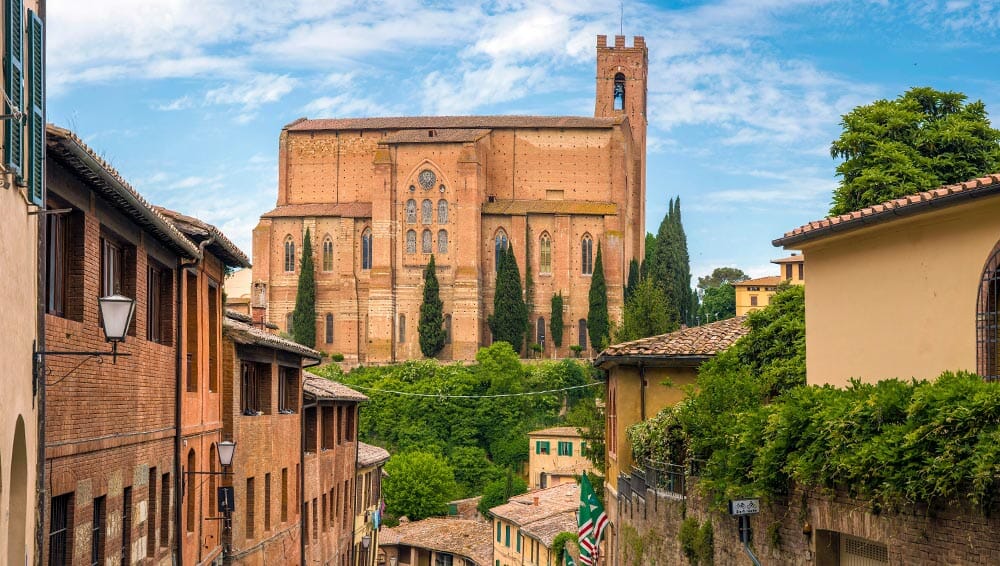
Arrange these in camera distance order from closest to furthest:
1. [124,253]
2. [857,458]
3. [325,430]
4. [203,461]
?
[857,458], [124,253], [203,461], [325,430]

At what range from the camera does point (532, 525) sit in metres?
47.7

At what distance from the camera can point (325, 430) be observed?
112 feet

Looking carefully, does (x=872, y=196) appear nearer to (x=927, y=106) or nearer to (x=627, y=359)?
(x=927, y=106)

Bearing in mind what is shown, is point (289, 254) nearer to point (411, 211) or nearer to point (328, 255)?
point (328, 255)

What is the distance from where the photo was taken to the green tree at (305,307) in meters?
102

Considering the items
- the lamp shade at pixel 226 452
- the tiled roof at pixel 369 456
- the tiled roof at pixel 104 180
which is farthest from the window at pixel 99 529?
Answer: the tiled roof at pixel 369 456

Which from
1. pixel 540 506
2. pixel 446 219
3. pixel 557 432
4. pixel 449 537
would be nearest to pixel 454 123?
pixel 446 219

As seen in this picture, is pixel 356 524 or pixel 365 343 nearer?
pixel 356 524

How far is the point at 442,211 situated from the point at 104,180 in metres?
89.7

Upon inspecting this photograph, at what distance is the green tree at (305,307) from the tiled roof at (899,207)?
8692cm

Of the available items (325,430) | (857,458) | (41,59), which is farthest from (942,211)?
(325,430)

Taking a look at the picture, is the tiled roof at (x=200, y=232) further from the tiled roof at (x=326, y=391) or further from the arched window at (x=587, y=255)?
the arched window at (x=587, y=255)

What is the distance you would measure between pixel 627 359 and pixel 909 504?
13.8m

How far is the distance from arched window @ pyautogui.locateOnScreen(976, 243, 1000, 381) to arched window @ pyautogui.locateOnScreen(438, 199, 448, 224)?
9021cm
